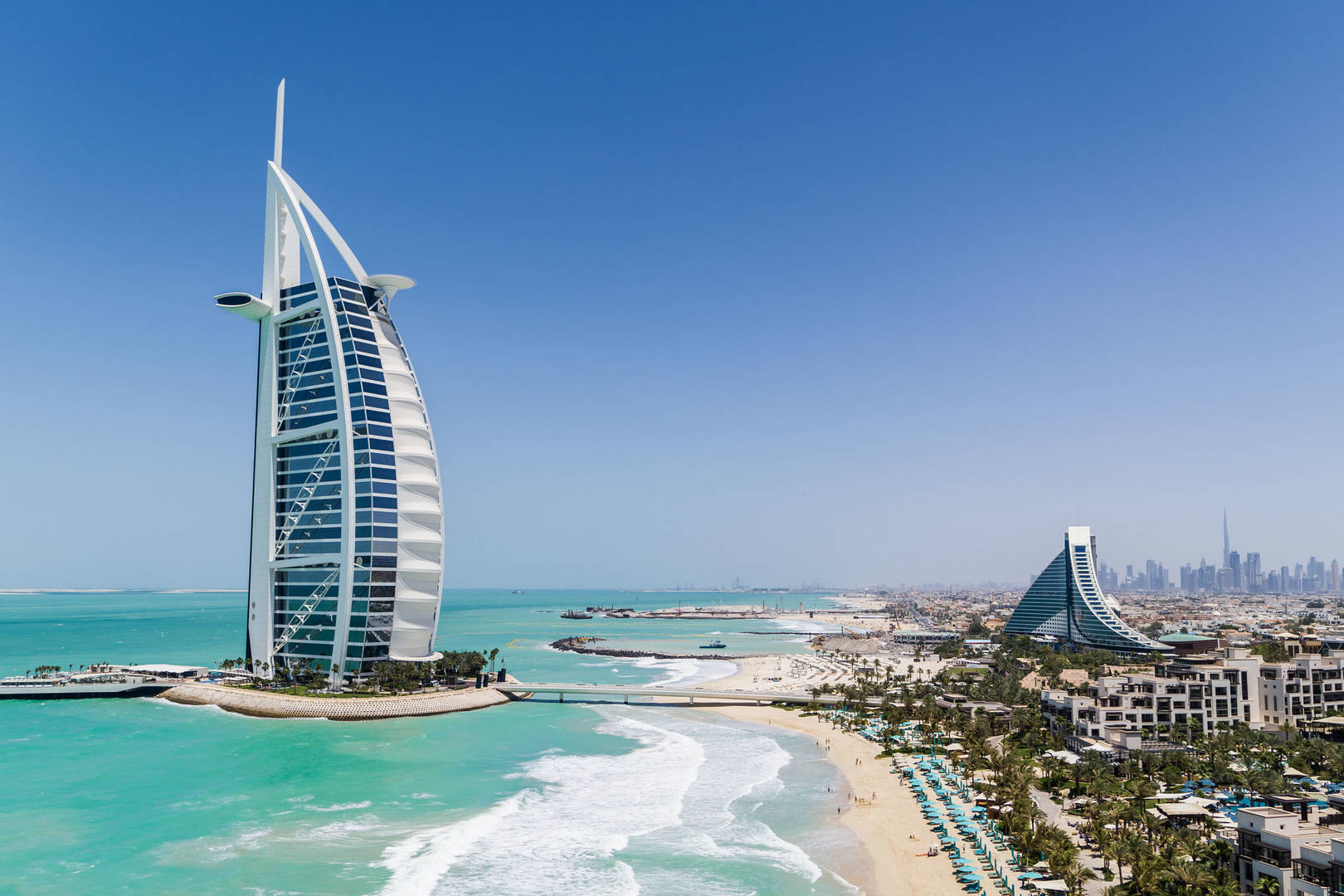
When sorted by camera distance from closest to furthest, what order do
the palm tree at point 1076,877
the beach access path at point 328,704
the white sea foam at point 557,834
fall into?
the palm tree at point 1076,877
the white sea foam at point 557,834
the beach access path at point 328,704

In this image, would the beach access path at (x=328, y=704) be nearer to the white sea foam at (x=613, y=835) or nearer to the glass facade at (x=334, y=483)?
the glass facade at (x=334, y=483)

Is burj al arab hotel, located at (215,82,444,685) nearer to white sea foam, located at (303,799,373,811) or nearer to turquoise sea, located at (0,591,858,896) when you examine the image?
turquoise sea, located at (0,591,858,896)

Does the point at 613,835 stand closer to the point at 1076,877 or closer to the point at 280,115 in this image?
the point at 1076,877

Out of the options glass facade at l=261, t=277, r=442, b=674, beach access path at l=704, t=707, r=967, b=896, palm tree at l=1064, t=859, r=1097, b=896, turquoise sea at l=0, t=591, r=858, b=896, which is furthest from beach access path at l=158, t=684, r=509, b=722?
palm tree at l=1064, t=859, r=1097, b=896

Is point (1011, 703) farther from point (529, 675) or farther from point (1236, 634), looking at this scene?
point (1236, 634)

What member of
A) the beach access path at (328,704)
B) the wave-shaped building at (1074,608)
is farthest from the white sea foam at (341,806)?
the wave-shaped building at (1074,608)

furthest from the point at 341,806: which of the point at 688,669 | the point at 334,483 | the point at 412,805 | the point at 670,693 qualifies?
the point at 688,669
